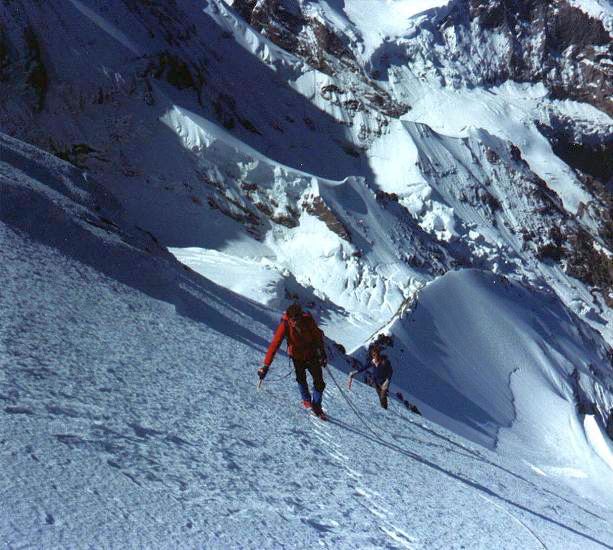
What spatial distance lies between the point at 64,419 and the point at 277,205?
135 feet

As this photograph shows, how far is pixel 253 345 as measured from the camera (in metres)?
12.5

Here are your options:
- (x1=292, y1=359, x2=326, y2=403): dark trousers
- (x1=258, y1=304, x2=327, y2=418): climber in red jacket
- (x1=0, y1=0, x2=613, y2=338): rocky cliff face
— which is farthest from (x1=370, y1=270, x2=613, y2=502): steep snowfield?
(x1=258, y1=304, x2=327, y2=418): climber in red jacket

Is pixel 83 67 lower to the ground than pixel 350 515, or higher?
higher

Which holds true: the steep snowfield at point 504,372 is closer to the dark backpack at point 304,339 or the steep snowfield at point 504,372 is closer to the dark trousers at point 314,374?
the dark trousers at point 314,374

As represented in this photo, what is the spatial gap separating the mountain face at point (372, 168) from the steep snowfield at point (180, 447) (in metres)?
2.83

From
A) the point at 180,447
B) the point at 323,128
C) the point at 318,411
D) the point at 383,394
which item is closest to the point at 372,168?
the point at 323,128

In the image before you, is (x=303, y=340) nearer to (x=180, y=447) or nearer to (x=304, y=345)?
(x=304, y=345)

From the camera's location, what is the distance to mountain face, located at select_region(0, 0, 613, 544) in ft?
99.2

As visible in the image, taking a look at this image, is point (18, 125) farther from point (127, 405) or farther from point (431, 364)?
point (127, 405)

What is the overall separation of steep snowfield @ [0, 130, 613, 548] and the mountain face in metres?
2.83

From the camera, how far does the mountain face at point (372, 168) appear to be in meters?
30.2

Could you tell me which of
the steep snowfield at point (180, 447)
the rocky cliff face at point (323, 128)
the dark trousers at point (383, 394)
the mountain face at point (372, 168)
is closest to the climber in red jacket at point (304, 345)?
the steep snowfield at point (180, 447)

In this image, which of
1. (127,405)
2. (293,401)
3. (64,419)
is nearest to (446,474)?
(293,401)

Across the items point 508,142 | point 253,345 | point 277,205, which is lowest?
point 253,345
